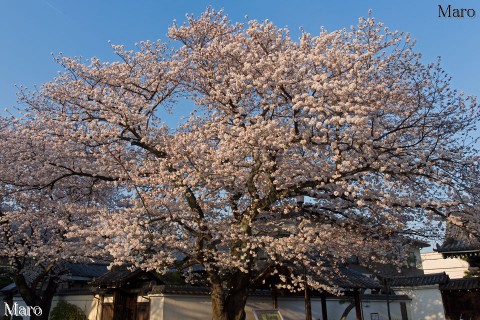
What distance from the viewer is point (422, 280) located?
895 inches

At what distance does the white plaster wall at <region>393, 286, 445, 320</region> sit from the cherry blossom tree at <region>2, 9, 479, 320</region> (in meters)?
10.6

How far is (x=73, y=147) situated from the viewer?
47.4 ft

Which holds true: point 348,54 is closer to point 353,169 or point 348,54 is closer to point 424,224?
point 353,169

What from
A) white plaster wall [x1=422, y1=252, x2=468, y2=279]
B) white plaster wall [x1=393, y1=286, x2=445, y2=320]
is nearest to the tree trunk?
white plaster wall [x1=393, y1=286, x2=445, y2=320]

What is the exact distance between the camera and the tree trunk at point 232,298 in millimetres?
11914

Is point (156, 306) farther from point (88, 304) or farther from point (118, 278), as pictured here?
point (88, 304)

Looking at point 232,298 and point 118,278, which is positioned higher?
point 118,278

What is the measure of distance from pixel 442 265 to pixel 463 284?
45.4 feet

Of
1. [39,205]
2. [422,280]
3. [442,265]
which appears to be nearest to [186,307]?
[39,205]

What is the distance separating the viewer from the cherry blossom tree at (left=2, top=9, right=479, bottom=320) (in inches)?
412

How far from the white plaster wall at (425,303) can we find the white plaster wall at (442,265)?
22.0ft

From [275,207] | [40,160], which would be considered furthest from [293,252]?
[40,160]

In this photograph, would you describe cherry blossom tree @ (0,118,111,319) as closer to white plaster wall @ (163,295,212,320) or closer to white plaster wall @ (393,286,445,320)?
white plaster wall @ (163,295,212,320)

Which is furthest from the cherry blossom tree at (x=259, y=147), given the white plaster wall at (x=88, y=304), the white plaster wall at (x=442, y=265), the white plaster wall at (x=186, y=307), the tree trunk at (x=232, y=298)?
the white plaster wall at (x=442, y=265)
